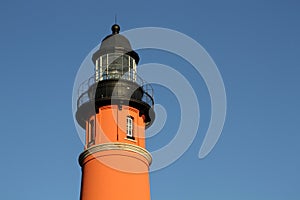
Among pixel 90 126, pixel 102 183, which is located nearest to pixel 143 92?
pixel 90 126

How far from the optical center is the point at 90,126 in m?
26.0

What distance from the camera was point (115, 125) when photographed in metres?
25.2

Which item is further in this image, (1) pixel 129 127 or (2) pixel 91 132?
(2) pixel 91 132

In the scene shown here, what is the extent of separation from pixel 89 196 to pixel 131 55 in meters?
6.41

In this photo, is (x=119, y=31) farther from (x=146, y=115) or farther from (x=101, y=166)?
(x=101, y=166)

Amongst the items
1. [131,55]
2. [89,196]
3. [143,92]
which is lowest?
[89,196]

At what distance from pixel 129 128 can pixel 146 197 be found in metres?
2.92

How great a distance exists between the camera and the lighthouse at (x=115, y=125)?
2428cm

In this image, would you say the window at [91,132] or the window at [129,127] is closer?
the window at [129,127]

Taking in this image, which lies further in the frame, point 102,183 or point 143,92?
point 143,92

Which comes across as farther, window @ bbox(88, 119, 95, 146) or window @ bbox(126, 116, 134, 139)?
window @ bbox(88, 119, 95, 146)

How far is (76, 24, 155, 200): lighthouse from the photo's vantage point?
24.3 m

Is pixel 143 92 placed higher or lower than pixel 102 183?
higher

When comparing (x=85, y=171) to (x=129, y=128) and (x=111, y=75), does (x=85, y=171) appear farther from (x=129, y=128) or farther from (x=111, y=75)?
(x=111, y=75)
